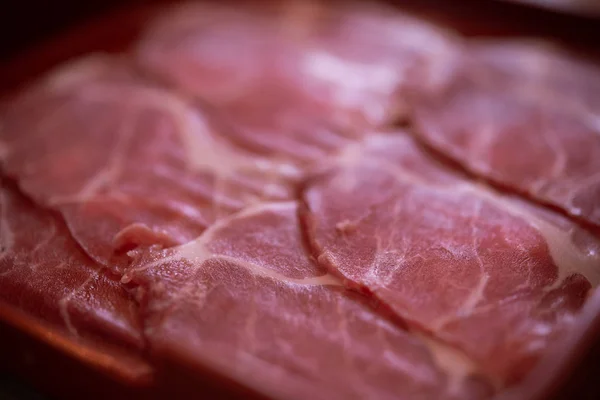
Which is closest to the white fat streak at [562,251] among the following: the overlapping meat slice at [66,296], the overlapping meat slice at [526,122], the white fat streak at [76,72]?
the overlapping meat slice at [526,122]

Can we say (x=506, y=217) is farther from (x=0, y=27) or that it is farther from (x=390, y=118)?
(x=0, y=27)

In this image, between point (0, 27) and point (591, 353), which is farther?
point (0, 27)

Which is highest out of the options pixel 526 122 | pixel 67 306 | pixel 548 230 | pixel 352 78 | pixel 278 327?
pixel 352 78

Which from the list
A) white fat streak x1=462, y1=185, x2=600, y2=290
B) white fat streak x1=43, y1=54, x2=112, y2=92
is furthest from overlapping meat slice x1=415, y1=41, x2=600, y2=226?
white fat streak x1=43, y1=54, x2=112, y2=92

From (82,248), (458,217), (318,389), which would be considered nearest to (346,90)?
(458,217)

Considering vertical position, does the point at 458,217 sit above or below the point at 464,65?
below

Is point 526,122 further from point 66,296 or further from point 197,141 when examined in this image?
point 66,296

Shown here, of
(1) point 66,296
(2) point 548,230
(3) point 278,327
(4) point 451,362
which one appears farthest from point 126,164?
(2) point 548,230
